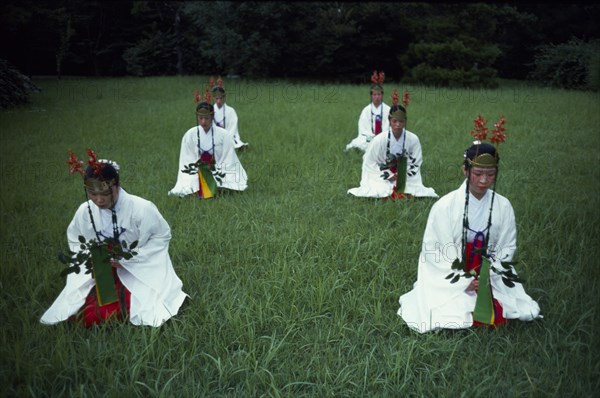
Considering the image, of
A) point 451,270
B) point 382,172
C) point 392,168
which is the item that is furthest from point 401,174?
point 451,270

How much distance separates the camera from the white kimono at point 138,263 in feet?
12.8

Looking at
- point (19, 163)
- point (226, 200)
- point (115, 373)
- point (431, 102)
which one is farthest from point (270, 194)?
point (431, 102)

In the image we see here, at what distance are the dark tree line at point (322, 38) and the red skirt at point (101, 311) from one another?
17.6 metres

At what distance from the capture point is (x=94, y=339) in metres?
3.62

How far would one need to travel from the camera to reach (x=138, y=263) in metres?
4.05

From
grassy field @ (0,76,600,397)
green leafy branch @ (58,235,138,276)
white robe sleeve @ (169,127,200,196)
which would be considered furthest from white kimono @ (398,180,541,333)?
white robe sleeve @ (169,127,200,196)

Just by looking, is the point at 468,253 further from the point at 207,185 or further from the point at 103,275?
the point at 207,185

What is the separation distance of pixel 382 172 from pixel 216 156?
2615 millimetres

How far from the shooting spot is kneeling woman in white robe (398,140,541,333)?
3770 mm

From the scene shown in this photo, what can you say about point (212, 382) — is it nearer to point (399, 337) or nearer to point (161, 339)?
point (161, 339)

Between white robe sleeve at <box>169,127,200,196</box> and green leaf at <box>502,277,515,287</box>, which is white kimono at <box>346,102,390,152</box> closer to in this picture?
white robe sleeve at <box>169,127,200,196</box>

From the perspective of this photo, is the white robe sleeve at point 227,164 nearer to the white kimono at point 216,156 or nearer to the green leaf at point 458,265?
the white kimono at point 216,156

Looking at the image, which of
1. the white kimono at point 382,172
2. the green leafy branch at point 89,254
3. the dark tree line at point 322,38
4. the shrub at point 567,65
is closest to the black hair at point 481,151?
the green leafy branch at point 89,254

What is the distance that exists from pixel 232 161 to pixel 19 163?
13.5 ft
